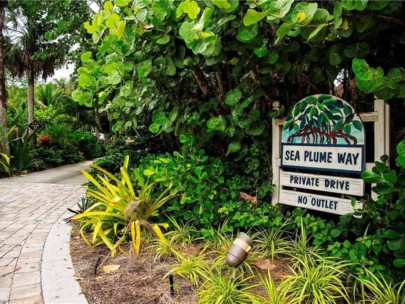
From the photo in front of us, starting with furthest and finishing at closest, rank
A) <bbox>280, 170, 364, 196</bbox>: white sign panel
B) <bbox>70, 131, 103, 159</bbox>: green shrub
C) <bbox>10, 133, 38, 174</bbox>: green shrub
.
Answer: <bbox>70, 131, 103, 159</bbox>: green shrub → <bbox>10, 133, 38, 174</bbox>: green shrub → <bbox>280, 170, 364, 196</bbox>: white sign panel

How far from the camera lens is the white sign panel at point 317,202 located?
7.64 ft

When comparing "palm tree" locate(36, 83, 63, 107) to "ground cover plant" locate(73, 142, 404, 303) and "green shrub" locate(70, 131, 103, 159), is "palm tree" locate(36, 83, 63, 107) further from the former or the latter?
"ground cover plant" locate(73, 142, 404, 303)

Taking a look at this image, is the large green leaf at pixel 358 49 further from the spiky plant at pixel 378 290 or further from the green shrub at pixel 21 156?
the green shrub at pixel 21 156

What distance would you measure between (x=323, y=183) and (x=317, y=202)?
0.53ft

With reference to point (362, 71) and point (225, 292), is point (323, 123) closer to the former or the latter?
point (362, 71)

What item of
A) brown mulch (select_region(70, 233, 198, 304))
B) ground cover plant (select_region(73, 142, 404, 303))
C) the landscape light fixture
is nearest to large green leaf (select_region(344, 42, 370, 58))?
ground cover plant (select_region(73, 142, 404, 303))

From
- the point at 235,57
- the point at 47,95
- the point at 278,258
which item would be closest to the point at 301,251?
the point at 278,258

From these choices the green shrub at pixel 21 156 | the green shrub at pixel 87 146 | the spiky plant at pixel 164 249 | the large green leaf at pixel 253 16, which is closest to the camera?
the large green leaf at pixel 253 16

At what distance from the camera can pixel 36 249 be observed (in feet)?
9.89

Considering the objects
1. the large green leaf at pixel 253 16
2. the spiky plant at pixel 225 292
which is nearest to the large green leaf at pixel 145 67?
the large green leaf at pixel 253 16

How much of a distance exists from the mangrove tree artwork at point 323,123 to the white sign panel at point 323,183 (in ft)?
0.89

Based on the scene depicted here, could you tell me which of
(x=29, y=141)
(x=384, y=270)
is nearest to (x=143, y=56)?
Result: (x=384, y=270)

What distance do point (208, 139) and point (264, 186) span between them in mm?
694

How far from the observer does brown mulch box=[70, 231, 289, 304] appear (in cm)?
204
